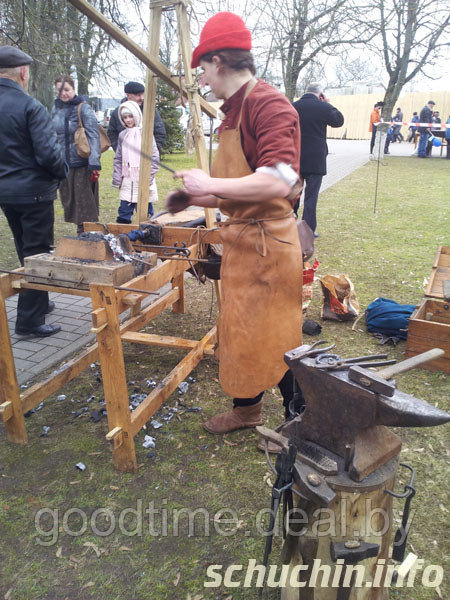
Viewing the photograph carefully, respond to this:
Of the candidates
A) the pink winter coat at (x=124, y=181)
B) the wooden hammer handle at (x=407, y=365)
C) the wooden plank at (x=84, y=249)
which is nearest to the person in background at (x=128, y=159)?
the pink winter coat at (x=124, y=181)

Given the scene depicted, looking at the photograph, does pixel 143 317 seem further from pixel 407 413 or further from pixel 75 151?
pixel 75 151

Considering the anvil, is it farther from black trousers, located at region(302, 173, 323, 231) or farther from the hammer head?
black trousers, located at region(302, 173, 323, 231)

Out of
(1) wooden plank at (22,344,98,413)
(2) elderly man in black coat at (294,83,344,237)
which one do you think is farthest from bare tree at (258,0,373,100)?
(1) wooden plank at (22,344,98,413)

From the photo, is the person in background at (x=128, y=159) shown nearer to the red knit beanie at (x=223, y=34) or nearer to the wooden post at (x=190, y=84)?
the wooden post at (x=190, y=84)

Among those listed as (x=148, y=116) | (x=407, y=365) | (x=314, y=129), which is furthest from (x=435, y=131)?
(x=407, y=365)

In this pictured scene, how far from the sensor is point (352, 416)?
1.52 metres

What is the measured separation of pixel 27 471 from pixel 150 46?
9.06ft

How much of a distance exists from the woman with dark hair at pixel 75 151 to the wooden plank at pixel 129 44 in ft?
7.70

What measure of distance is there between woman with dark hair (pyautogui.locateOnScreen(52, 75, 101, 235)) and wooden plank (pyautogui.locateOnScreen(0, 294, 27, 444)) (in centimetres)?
267

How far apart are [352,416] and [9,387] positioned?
1985 millimetres

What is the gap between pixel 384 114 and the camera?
772 inches

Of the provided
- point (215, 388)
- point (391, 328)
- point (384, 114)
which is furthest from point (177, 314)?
point (384, 114)

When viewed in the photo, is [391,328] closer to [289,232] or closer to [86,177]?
[289,232]

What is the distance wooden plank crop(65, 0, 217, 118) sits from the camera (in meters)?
2.49
